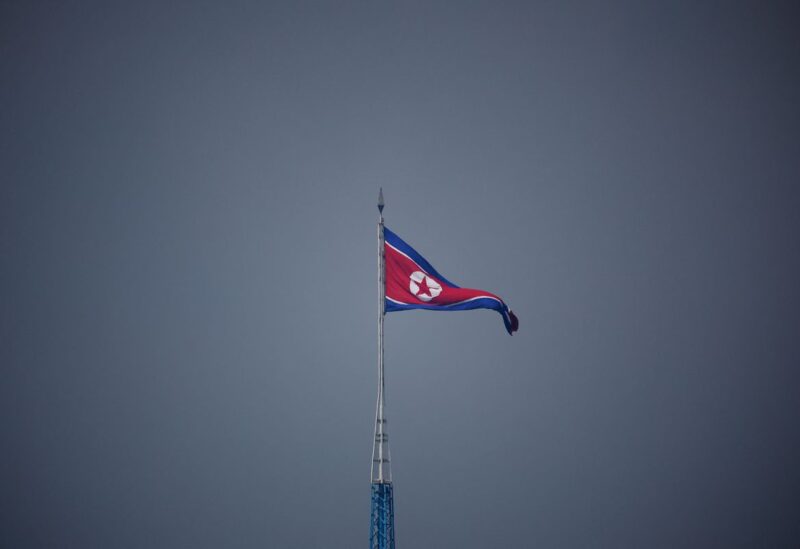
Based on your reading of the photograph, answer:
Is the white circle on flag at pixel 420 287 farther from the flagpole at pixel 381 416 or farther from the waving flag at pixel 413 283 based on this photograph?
the flagpole at pixel 381 416

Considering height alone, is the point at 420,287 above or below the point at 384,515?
above

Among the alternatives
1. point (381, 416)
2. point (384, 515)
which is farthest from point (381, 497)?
point (381, 416)

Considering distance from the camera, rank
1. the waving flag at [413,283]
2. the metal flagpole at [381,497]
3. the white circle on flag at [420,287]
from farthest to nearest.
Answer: the white circle on flag at [420,287]
the waving flag at [413,283]
the metal flagpole at [381,497]

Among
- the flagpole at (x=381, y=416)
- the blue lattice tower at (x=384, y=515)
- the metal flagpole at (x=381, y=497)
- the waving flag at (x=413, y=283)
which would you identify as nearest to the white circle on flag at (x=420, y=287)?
the waving flag at (x=413, y=283)

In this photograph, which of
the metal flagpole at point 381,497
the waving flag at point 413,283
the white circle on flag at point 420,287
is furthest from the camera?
the white circle on flag at point 420,287

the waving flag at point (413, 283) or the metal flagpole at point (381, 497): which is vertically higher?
the waving flag at point (413, 283)

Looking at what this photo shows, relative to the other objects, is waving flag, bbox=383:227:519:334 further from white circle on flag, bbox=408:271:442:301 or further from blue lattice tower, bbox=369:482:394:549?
blue lattice tower, bbox=369:482:394:549

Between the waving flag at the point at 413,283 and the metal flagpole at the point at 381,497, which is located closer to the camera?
the metal flagpole at the point at 381,497

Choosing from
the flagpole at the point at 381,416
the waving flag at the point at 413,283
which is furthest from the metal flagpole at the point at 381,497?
the waving flag at the point at 413,283

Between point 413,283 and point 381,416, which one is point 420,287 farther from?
point 381,416

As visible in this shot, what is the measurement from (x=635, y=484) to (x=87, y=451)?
117 metres

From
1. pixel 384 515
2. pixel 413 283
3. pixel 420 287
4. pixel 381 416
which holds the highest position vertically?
pixel 413 283

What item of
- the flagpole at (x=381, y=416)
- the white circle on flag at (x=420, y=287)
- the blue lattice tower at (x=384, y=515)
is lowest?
the blue lattice tower at (x=384, y=515)

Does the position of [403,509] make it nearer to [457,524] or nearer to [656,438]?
[457,524]
